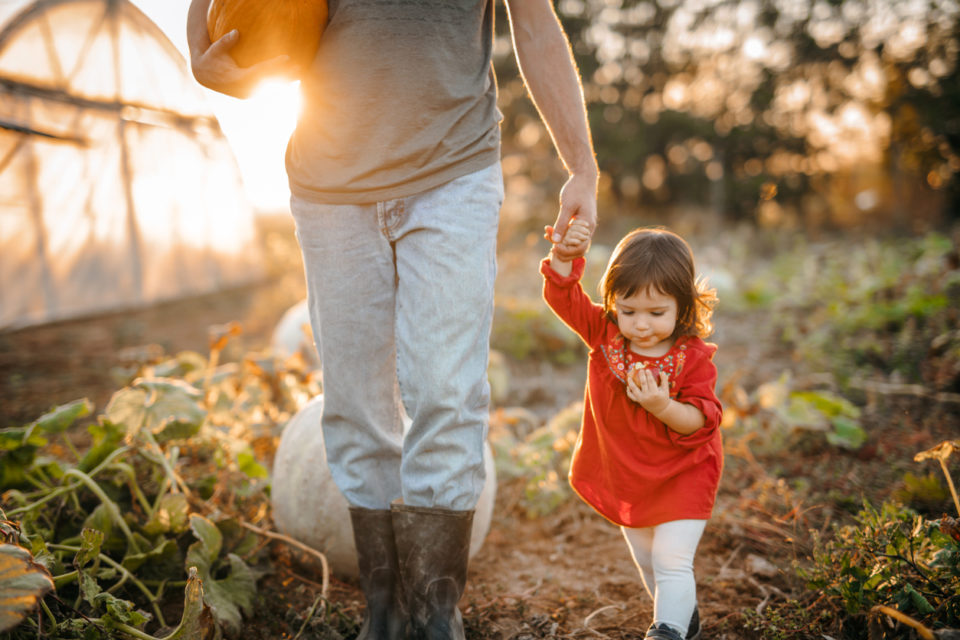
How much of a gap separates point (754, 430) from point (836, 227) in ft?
34.7

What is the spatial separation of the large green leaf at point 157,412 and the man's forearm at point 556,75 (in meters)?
1.50

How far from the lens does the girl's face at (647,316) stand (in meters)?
1.61

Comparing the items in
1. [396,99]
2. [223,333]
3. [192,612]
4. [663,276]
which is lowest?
[192,612]

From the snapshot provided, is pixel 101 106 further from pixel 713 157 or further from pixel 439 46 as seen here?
pixel 713 157

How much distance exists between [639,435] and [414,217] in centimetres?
79

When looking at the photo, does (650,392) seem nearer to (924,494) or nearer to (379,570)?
(379,570)

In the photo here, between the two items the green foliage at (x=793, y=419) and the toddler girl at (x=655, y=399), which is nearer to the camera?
the toddler girl at (x=655, y=399)

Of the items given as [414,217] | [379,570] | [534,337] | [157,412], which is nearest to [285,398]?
[157,412]

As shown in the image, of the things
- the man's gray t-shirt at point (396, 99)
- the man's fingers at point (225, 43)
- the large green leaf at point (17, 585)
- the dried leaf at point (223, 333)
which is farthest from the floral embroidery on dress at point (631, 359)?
the dried leaf at point (223, 333)

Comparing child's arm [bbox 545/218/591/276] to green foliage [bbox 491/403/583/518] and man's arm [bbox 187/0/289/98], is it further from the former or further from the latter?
green foliage [bbox 491/403/583/518]

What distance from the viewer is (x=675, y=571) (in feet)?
5.35

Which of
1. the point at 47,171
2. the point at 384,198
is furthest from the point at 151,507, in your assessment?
the point at 47,171

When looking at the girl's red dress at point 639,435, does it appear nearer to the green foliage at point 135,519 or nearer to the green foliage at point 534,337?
the green foliage at point 135,519

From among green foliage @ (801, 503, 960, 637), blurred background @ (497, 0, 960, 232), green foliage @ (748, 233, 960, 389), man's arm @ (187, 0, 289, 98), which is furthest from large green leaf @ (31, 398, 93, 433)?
blurred background @ (497, 0, 960, 232)
